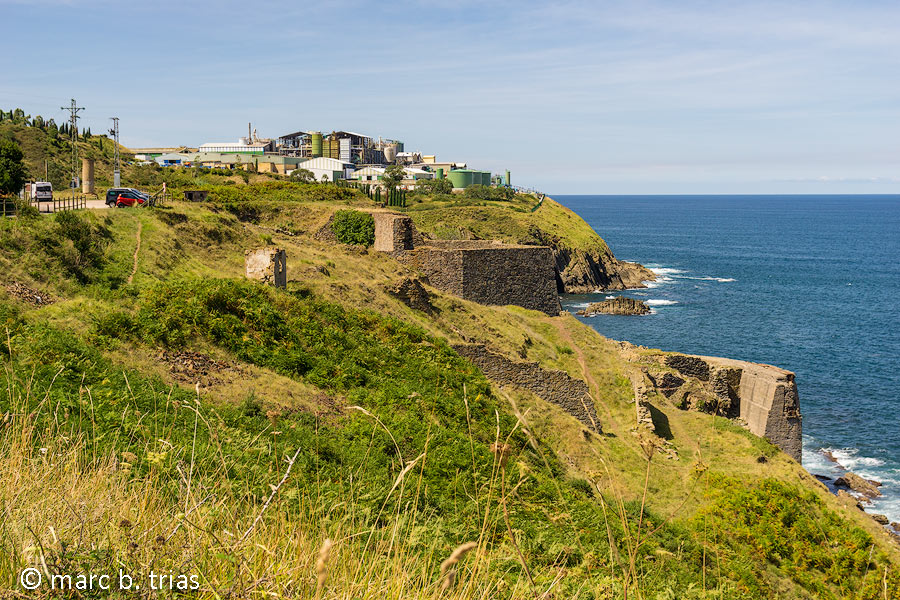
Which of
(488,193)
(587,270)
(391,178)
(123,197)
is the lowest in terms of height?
(587,270)

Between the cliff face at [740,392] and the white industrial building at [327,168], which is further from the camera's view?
the white industrial building at [327,168]

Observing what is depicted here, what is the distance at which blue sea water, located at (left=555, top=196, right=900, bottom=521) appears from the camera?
36969mm

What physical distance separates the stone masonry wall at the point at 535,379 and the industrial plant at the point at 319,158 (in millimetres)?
61806

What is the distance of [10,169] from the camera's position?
36.9 metres

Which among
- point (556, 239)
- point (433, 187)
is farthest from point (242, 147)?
point (556, 239)

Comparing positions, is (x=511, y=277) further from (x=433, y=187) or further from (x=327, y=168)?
(x=433, y=187)

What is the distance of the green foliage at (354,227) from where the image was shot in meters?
37.4

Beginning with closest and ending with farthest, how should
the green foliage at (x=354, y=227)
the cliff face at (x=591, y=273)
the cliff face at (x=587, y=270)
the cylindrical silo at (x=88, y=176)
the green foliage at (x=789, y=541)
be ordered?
1. the green foliage at (x=789, y=541)
2. the cylindrical silo at (x=88, y=176)
3. the green foliage at (x=354, y=227)
4. the cliff face at (x=591, y=273)
5. the cliff face at (x=587, y=270)

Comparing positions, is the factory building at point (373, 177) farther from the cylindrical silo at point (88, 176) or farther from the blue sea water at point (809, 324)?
the cylindrical silo at point (88, 176)

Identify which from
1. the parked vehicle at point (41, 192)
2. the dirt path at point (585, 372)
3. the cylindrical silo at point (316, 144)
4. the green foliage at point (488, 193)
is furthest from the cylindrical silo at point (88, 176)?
the cylindrical silo at point (316, 144)

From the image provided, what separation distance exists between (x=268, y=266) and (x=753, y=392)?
68.8 feet

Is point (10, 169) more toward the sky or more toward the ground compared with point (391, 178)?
more toward the ground

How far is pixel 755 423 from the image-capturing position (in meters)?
29.0

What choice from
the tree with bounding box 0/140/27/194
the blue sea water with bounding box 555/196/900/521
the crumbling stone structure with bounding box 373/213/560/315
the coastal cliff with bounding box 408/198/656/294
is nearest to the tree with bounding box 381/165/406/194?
the coastal cliff with bounding box 408/198/656/294
